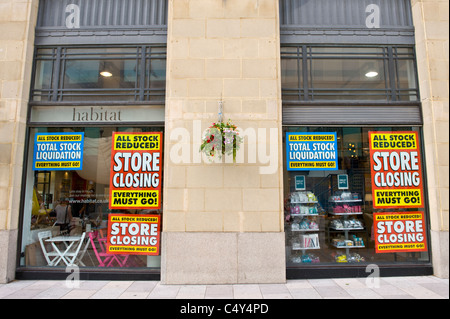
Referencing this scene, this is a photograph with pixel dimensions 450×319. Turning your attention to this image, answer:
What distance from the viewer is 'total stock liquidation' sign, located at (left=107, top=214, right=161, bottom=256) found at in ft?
21.0

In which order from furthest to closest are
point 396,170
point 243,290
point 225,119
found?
point 396,170 < point 225,119 < point 243,290

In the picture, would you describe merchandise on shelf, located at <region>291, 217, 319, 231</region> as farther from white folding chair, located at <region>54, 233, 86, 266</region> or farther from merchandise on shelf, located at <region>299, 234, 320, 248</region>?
white folding chair, located at <region>54, 233, 86, 266</region>

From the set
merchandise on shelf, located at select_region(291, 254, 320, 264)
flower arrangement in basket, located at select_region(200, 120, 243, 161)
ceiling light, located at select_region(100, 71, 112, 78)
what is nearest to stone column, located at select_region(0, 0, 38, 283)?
ceiling light, located at select_region(100, 71, 112, 78)

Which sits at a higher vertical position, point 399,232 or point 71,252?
point 399,232

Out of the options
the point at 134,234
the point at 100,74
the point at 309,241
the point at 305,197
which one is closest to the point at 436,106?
the point at 305,197

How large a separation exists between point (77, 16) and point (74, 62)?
1203mm

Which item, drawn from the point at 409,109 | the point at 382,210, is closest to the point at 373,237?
the point at 382,210

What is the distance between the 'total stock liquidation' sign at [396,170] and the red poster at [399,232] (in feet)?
0.85

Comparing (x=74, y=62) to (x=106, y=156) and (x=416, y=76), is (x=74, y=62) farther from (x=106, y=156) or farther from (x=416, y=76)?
(x=416, y=76)

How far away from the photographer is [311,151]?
6.70m

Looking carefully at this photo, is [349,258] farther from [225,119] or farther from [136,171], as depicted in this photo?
[136,171]

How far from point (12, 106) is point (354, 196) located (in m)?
8.39

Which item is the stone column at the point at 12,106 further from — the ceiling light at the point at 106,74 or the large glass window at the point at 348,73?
the large glass window at the point at 348,73

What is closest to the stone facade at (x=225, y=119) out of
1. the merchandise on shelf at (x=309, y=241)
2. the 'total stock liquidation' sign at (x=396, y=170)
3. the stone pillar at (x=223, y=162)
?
the stone pillar at (x=223, y=162)
